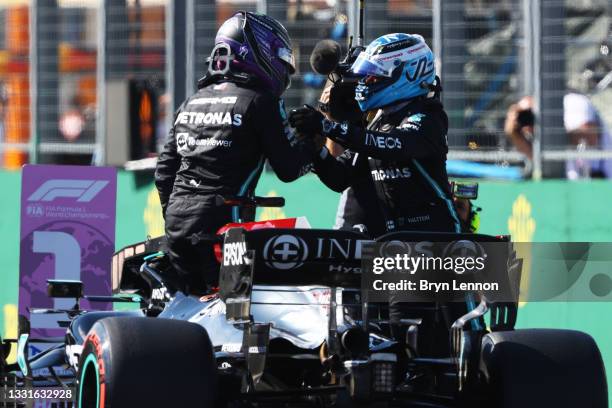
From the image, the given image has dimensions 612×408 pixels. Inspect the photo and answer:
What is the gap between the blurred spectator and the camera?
10.9 metres

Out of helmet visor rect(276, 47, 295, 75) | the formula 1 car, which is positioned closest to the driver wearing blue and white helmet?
helmet visor rect(276, 47, 295, 75)

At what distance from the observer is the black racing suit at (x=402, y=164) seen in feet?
24.4

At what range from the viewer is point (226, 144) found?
7.36 metres

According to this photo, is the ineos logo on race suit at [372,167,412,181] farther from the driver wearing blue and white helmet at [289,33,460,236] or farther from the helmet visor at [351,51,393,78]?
the helmet visor at [351,51,393,78]

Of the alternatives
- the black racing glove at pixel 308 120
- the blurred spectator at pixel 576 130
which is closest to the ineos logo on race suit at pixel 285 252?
the black racing glove at pixel 308 120

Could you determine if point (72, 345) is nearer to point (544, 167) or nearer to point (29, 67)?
point (544, 167)

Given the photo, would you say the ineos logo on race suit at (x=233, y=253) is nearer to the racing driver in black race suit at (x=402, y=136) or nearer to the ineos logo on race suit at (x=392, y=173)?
the racing driver in black race suit at (x=402, y=136)

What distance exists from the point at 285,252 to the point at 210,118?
1295 mm

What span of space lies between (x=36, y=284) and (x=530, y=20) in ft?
13.7

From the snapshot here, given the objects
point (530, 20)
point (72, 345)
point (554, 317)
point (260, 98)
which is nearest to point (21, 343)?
point (72, 345)

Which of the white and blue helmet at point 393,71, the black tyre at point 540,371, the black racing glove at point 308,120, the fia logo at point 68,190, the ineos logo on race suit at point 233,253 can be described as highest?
the white and blue helmet at point 393,71

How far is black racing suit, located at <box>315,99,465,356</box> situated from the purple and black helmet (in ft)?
1.71

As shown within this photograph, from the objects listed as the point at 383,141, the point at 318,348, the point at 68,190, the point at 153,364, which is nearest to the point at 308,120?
the point at 383,141

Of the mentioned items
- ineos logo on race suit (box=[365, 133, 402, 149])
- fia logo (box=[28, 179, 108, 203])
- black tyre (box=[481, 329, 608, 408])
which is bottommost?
black tyre (box=[481, 329, 608, 408])
